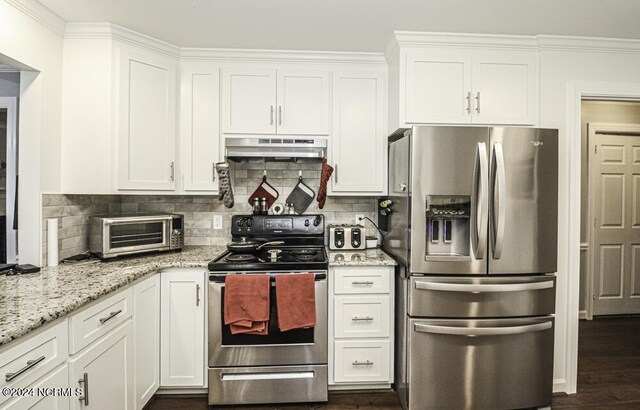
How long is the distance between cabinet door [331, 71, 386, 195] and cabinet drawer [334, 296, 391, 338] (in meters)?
0.82

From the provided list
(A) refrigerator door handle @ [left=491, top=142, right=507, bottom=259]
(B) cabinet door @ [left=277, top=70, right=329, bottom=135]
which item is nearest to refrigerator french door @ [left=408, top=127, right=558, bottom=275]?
(A) refrigerator door handle @ [left=491, top=142, right=507, bottom=259]

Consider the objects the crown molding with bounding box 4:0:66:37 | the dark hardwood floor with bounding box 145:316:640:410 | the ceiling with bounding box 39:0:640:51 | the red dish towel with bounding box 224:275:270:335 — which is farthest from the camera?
the dark hardwood floor with bounding box 145:316:640:410

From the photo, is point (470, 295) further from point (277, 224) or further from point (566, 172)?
point (277, 224)

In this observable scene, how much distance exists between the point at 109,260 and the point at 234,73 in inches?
61.6

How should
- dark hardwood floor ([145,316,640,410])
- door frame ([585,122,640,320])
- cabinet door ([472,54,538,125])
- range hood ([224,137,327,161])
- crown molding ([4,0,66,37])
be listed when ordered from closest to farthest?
crown molding ([4,0,66,37]) < dark hardwood floor ([145,316,640,410]) < cabinet door ([472,54,538,125]) < range hood ([224,137,327,161]) < door frame ([585,122,640,320])

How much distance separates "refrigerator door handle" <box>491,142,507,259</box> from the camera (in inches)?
73.0

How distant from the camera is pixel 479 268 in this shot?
75.0 inches

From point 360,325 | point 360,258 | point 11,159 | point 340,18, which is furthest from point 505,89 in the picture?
point 11,159

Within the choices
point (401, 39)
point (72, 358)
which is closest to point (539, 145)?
point (401, 39)

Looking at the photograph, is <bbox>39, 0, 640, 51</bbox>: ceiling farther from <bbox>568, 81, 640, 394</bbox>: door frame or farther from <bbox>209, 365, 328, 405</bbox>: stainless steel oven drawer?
<bbox>209, 365, 328, 405</bbox>: stainless steel oven drawer

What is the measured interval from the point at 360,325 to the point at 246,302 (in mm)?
765

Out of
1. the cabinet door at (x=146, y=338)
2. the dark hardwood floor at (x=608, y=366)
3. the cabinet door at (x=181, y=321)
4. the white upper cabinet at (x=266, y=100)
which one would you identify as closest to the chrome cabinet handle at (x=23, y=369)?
the cabinet door at (x=146, y=338)

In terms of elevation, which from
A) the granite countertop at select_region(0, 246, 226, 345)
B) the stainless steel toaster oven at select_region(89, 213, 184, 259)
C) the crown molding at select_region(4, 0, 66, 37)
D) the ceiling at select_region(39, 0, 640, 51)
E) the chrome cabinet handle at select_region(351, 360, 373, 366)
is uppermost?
the ceiling at select_region(39, 0, 640, 51)

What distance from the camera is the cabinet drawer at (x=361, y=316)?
2119mm
